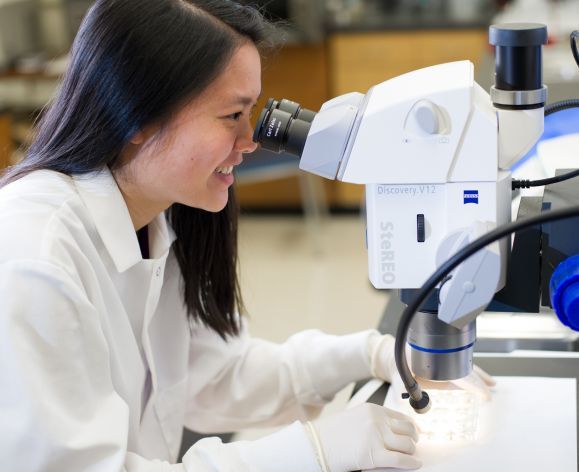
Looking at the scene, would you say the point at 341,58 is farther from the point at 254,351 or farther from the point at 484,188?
the point at 484,188

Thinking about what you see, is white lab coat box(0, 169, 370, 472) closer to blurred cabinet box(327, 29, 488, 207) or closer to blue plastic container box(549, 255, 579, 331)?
blue plastic container box(549, 255, 579, 331)

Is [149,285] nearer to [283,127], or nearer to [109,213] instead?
[109,213]

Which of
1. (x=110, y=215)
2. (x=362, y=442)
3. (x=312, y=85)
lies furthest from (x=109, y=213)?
(x=312, y=85)

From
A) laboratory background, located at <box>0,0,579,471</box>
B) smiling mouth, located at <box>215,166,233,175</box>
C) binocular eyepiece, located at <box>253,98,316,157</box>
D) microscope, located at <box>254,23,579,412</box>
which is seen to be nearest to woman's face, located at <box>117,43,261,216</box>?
smiling mouth, located at <box>215,166,233,175</box>

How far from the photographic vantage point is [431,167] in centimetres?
88

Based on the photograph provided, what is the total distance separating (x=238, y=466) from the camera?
1.04 m

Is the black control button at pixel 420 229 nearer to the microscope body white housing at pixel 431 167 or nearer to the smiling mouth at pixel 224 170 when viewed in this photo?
the microscope body white housing at pixel 431 167

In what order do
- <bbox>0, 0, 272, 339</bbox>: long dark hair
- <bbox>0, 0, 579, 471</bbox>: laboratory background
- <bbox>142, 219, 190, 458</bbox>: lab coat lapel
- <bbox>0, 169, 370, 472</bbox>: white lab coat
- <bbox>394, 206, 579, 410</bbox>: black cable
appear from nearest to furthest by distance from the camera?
<bbox>394, 206, 579, 410</bbox>: black cable < <bbox>0, 169, 370, 472</bbox>: white lab coat < <bbox>0, 0, 272, 339</bbox>: long dark hair < <bbox>142, 219, 190, 458</bbox>: lab coat lapel < <bbox>0, 0, 579, 471</bbox>: laboratory background

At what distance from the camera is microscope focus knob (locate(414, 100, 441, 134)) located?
2.82 ft

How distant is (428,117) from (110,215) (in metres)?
0.53

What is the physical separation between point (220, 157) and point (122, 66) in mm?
179

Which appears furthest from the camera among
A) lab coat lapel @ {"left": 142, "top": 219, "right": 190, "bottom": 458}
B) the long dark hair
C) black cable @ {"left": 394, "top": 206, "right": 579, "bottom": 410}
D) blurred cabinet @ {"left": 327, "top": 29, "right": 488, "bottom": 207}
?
blurred cabinet @ {"left": 327, "top": 29, "right": 488, "bottom": 207}

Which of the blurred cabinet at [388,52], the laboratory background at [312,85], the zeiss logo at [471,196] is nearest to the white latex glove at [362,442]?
the zeiss logo at [471,196]

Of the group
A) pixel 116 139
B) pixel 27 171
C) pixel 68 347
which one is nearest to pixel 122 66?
pixel 116 139
